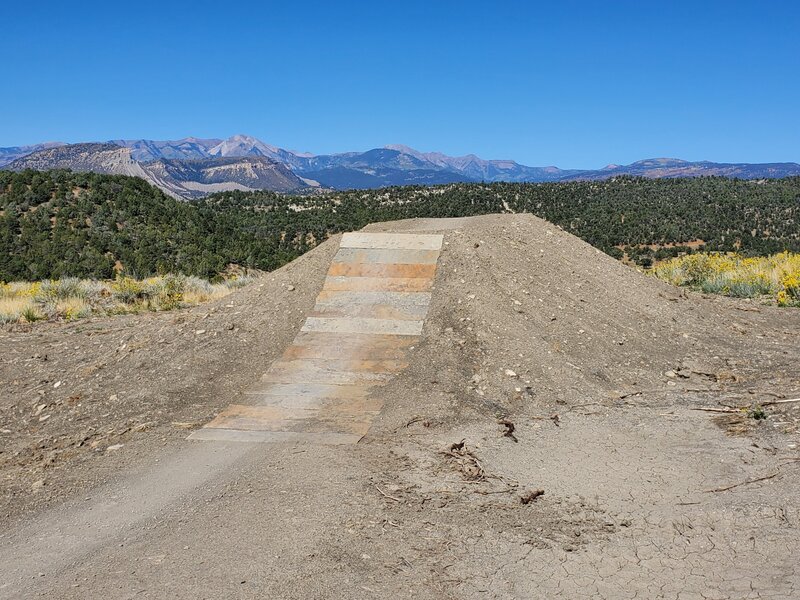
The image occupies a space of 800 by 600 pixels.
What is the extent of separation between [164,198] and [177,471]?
1506 inches

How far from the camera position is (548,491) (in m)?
4.98

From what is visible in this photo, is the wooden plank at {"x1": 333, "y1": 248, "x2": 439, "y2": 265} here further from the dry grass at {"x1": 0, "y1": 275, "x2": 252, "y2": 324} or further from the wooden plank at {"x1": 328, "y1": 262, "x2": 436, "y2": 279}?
the dry grass at {"x1": 0, "y1": 275, "x2": 252, "y2": 324}

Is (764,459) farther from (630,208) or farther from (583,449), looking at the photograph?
(630,208)

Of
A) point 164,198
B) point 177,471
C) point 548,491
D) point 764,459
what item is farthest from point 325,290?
point 164,198

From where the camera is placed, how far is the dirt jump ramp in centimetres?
646

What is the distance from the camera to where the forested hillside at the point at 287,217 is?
29.1 metres

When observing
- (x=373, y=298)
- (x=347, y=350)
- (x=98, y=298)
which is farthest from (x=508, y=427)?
(x=98, y=298)

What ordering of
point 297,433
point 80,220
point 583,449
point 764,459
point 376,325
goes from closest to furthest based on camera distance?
point 764,459 → point 583,449 → point 297,433 → point 376,325 → point 80,220

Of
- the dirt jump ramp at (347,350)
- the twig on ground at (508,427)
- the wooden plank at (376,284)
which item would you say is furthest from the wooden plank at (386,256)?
the twig on ground at (508,427)

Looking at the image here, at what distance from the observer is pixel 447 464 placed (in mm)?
5504

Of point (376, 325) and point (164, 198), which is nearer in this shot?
point (376, 325)

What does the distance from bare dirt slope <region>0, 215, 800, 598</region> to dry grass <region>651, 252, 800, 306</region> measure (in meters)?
4.26

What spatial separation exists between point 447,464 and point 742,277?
13.3 metres

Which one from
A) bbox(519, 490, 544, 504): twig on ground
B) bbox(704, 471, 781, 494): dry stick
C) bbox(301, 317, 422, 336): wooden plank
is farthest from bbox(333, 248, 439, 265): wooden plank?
bbox(704, 471, 781, 494): dry stick
